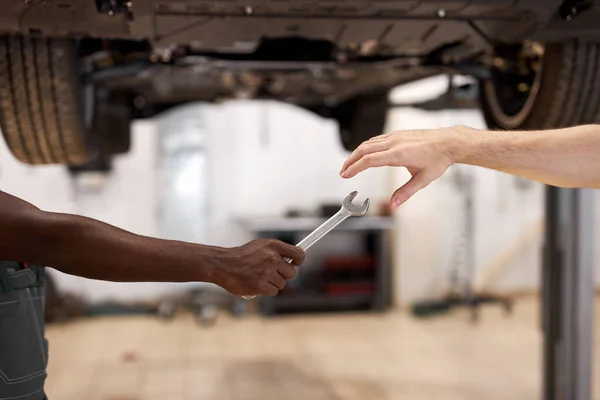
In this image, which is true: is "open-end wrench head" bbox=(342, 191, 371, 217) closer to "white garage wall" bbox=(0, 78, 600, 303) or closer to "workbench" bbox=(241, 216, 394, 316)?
"workbench" bbox=(241, 216, 394, 316)

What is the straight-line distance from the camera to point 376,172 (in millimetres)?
5598

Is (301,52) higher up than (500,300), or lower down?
higher up

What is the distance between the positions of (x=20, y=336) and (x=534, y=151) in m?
1.07

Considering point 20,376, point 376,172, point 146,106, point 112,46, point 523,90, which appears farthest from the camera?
point 376,172

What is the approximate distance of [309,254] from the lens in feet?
17.7

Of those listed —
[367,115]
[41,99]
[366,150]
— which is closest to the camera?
[366,150]

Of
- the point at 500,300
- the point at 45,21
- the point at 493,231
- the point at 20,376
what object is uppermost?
the point at 45,21

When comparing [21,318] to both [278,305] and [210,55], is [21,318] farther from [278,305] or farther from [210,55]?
[278,305]

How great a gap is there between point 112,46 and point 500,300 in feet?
14.1

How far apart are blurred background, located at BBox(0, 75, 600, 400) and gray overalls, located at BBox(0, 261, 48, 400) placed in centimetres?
259

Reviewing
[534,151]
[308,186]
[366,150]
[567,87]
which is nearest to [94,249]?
[366,150]

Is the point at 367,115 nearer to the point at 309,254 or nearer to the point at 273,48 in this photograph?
the point at 273,48

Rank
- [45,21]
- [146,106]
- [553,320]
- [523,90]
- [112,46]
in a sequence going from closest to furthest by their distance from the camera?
[45,21]
[112,46]
[523,90]
[553,320]
[146,106]

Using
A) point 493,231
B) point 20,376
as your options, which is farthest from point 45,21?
point 493,231
